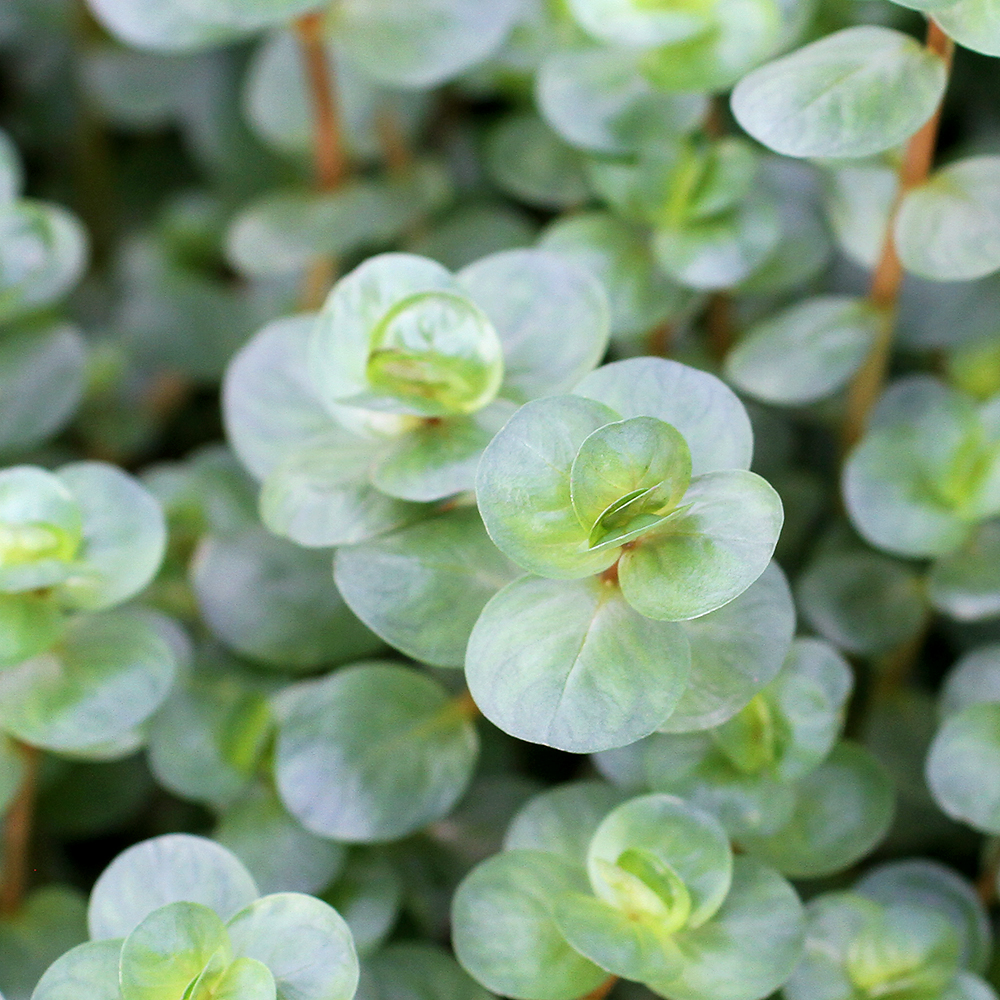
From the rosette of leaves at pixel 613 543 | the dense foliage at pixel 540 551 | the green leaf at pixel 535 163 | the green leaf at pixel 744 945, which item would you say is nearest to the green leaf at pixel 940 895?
the dense foliage at pixel 540 551

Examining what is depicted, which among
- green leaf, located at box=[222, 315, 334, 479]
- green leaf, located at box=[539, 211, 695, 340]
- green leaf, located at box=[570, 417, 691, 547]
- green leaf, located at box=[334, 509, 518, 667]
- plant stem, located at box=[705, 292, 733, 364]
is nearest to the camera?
green leaf, located at box=[570, 417, 691, 547]

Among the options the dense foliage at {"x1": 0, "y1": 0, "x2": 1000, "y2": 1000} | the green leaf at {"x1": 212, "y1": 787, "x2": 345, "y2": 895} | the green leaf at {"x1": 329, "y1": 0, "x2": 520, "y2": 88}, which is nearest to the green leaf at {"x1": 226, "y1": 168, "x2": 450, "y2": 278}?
the dense foliage at {"x1": 0, "y1": 0, "x2": 1000, "y2": 1000}

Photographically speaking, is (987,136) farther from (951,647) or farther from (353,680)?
(353,680)

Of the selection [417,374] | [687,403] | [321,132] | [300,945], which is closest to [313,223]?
[321,132]

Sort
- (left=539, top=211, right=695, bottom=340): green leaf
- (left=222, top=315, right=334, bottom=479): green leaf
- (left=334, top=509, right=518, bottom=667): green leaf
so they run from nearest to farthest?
(left=334, top=509, right=518, bottom=667): green leaf, (left=222, top=315, right=334, bottom=479): green leaf, (left=539, top=211, right=695, bottom=340): green leaf

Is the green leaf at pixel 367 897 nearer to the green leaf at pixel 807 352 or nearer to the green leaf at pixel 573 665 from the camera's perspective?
the green leaf at pixel 573 665

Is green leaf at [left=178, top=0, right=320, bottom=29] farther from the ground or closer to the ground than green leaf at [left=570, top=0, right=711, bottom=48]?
farther from the ground

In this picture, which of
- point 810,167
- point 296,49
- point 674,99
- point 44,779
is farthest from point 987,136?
point 44,779

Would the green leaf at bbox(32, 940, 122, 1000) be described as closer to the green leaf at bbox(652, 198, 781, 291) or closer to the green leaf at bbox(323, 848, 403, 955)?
the green leaf at bbox(323, 848, 403, 955)

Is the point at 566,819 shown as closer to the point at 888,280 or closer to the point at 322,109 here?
the point at 888,280
